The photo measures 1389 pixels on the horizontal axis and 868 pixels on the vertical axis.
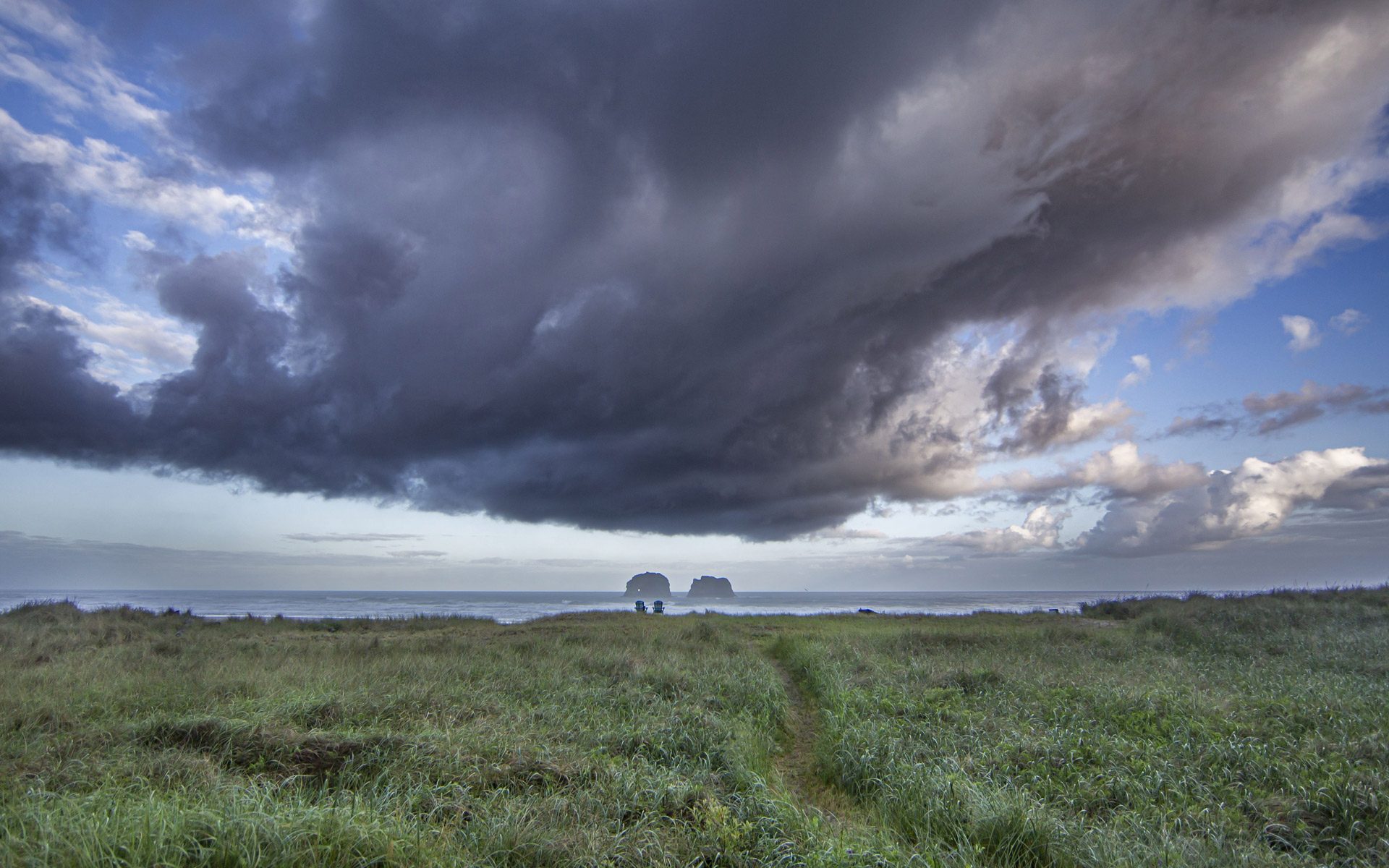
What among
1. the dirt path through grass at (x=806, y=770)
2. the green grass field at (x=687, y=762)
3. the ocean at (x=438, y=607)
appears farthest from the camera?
the ocean at (x=438, y=607)

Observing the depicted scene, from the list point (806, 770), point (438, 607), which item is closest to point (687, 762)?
point (806, 770)

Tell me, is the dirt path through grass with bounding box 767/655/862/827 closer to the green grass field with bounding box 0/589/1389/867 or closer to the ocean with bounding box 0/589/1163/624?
the green grass field with bounding box 0/589/1389/867

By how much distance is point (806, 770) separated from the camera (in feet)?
35.2

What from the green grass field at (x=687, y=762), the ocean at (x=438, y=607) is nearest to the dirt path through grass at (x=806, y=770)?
the green grass field at (x=687, y=762)

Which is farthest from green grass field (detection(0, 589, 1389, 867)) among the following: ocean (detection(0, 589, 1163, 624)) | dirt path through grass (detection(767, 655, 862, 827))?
ocean (detection(0, 589, 1163, 624))

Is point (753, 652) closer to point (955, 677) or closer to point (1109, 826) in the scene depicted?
point (955, 677)

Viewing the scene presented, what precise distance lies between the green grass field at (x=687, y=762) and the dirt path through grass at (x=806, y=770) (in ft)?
0.28

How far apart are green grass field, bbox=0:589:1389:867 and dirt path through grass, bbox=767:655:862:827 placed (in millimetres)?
84

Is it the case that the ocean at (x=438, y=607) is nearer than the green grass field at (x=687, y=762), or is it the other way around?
the green grass field at (x=687, y=762)

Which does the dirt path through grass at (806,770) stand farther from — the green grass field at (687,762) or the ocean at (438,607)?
the ocean at (438,607)

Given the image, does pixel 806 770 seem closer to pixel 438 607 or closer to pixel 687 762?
pixel 687 762

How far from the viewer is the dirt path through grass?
27.5 ft

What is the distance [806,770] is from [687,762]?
2.71 metres

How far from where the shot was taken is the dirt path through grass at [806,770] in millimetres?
8383
